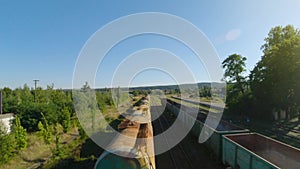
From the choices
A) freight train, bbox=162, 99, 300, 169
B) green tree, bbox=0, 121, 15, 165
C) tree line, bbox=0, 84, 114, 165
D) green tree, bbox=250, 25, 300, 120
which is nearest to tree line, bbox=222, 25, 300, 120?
green tree, bbox=250, 25, 300, 120

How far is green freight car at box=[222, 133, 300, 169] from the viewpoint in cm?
626

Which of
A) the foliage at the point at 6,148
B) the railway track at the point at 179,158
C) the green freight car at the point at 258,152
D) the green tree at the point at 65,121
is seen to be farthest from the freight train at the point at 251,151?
the green tree at the point at 65,121

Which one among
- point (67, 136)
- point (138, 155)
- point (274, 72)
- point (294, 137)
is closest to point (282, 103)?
point (274, 72)

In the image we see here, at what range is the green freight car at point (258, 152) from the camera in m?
6.26

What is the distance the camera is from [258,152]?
8.76 metres

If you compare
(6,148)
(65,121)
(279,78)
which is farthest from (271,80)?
(6,148)

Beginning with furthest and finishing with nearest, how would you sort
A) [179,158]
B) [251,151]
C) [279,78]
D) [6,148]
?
[279,78]
[179,158]
[6,148]
[251,151]

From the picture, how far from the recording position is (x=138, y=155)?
5.62m

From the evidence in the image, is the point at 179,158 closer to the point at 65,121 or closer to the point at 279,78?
the point at 65,121

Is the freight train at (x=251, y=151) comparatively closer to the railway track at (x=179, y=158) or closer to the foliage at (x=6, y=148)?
the railway track at (x=179, y=158)

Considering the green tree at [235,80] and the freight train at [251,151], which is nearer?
the freight train at [251,151]

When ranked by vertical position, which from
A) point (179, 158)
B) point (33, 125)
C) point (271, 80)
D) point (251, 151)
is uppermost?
point (271, 80)

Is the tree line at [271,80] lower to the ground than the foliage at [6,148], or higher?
higher


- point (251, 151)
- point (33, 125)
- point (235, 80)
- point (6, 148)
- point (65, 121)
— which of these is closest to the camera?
point (251, 151)
